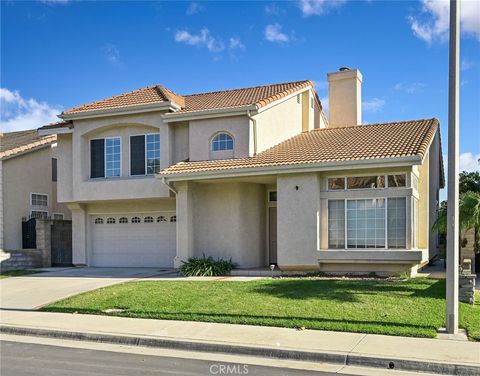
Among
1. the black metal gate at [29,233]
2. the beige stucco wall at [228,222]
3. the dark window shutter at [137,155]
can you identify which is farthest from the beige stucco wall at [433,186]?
the black metal gate at [29,233]

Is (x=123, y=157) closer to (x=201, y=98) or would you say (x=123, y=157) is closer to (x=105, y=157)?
(x=105, y=157)

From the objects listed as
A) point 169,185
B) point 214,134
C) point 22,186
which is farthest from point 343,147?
point 22,186

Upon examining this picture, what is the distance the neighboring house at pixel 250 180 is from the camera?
651 inches

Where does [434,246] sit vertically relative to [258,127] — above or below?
below

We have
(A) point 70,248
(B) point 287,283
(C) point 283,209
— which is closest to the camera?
Answer: (B) point 287,283

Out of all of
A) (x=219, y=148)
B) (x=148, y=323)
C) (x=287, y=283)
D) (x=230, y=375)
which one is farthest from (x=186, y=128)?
(x=230, y=375)

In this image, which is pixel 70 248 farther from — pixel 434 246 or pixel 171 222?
pixel 434 246

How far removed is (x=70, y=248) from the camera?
80.6ft

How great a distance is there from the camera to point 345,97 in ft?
80.9

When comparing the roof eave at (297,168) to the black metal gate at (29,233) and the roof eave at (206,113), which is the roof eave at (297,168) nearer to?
the roof eave at (206,113)

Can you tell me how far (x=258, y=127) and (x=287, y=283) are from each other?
22.2ft

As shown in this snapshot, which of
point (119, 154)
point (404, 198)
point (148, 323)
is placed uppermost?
point (119, 154)

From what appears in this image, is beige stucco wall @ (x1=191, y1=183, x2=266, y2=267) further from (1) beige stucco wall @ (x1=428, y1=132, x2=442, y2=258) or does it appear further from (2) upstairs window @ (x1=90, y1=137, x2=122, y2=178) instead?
(1) beige stucco wall @ (x1=428, y1=132, x2=442, y2=258)

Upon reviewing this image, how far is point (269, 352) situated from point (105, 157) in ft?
47.9
